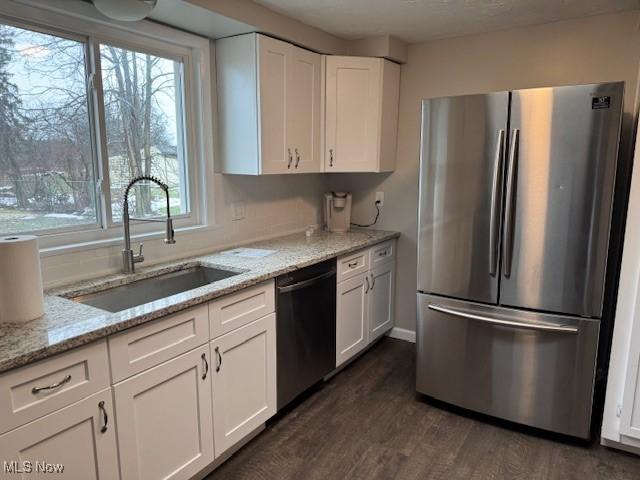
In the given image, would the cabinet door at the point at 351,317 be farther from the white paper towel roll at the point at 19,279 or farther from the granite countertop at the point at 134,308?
the white paper towel roll at the point at 19,279

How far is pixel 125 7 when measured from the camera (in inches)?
66.2

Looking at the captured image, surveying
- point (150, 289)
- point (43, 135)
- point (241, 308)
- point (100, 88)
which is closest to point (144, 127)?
point (100, 88)

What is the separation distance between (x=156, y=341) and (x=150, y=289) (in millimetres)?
614

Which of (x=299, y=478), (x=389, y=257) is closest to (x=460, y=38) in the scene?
(x=389, y=257)

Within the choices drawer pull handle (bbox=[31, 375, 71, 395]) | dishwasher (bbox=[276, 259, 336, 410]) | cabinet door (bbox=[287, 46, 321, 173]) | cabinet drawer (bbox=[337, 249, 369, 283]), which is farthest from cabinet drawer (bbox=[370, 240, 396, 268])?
drawer pull handle (bbox=[31, 375, 71, 395])

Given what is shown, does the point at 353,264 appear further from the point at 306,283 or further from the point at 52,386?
the point at 52,386

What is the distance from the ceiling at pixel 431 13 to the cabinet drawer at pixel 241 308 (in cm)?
152

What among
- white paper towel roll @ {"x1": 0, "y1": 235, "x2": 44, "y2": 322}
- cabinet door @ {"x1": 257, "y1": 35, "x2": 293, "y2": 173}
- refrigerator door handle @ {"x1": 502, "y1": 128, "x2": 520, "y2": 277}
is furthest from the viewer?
cabinet door @ {"x1": 257, "y1": 35, "x2": 293, "y2": 173}

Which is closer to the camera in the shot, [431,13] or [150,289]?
[150,289]

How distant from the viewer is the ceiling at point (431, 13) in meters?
2.44

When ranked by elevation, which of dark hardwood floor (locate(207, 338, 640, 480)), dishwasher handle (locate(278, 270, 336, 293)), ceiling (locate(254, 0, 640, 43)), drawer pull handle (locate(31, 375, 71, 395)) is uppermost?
ceiling (locate(254, 0, 640, 43))

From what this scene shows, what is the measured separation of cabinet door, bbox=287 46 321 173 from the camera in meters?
2.81

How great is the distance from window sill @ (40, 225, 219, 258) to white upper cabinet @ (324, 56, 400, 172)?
105 cm

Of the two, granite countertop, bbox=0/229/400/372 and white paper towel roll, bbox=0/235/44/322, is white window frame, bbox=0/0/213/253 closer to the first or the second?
granite countertop, bbox=0/229/400/372
